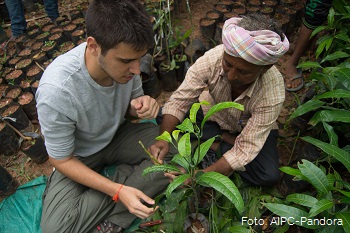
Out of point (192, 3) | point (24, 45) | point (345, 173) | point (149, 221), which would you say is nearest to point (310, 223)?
point (345, 173)

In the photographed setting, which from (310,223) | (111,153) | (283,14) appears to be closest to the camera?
(310,223)

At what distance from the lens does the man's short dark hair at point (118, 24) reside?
1088 mm

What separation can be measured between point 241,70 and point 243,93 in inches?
8.6

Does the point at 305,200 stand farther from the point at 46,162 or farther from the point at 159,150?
the point at 46,162

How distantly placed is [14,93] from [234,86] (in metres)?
2.05

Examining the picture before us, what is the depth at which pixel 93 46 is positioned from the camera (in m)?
1.18

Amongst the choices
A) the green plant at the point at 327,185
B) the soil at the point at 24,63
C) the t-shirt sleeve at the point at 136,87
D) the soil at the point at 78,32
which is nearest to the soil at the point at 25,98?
the soil at the point at 24,63

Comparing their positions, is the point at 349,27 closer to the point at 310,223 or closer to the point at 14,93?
the point at 310,223

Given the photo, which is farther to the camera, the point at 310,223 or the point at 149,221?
the point at 149,221

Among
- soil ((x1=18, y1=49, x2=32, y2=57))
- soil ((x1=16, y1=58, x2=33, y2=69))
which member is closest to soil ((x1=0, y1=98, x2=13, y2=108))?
soil ((x1=16, y1=58, x2=33, y2=69))

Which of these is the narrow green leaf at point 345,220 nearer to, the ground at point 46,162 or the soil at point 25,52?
the ground at point 46,162

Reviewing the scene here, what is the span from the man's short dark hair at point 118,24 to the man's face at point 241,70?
0.42 metres

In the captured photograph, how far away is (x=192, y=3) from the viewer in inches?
150

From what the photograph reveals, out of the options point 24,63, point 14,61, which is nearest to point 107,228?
point 24,63
